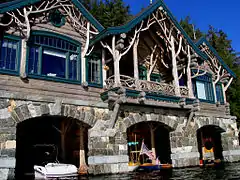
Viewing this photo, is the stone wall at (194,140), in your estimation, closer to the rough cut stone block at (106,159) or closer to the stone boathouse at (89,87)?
the stone boathouse at (89,87)

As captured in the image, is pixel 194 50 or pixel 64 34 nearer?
pixel 64 34

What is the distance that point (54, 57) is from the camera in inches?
500

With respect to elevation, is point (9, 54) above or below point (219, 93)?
above

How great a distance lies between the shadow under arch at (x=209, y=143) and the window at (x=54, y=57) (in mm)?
11443

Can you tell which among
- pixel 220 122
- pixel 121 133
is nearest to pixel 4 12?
pixel 121 133

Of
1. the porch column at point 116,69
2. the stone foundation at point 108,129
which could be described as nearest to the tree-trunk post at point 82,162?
the stone foundation at point 108,129

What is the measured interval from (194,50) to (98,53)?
5948mm

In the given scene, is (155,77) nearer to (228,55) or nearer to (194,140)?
(194,140)

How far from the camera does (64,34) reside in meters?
13.1

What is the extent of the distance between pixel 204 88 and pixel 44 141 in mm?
11232

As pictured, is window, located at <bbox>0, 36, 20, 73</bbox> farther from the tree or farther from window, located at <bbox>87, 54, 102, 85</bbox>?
the tree

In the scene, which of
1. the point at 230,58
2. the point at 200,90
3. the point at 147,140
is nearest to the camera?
the point at 200,90

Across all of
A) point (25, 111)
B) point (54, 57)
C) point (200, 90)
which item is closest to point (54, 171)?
point (25, 111)

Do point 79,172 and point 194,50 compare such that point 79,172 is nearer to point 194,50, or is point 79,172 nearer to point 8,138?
point 8,138
